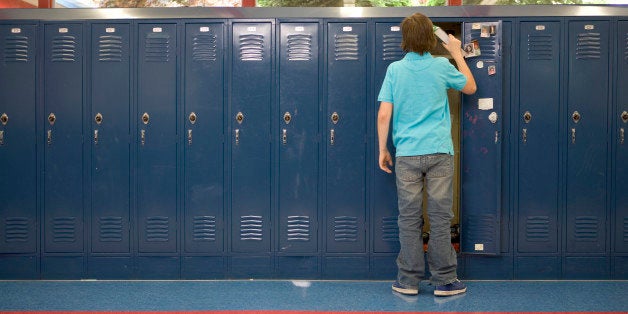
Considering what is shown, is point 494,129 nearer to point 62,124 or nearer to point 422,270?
point 422,270

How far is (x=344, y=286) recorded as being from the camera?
14.3 feet

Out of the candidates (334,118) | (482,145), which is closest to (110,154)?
(334,118)

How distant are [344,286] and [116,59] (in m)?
2.19

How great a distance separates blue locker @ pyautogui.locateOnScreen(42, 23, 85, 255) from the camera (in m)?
4.59

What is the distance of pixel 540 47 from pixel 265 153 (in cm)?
201

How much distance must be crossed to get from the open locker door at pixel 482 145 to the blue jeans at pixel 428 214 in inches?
17.9

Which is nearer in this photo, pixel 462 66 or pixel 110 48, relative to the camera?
pixel 462 66

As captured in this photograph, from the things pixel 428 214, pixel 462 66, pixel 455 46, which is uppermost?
pixel 455 46

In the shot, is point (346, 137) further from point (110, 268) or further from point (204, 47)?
point (110, 268)

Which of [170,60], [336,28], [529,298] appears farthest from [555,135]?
[170,60]

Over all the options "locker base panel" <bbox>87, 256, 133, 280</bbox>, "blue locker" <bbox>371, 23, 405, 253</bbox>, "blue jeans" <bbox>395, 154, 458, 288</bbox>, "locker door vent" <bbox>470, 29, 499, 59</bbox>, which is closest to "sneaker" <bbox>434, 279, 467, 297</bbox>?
"blue jeans" <bbox>395, 154, 458, 288</bbox>

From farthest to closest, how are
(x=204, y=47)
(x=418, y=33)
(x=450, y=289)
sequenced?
(x=204, y=47)
(x=450, y=289)
(x=418, y=33)

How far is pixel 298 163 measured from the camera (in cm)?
455

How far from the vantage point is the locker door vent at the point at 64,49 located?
15.0 ft
